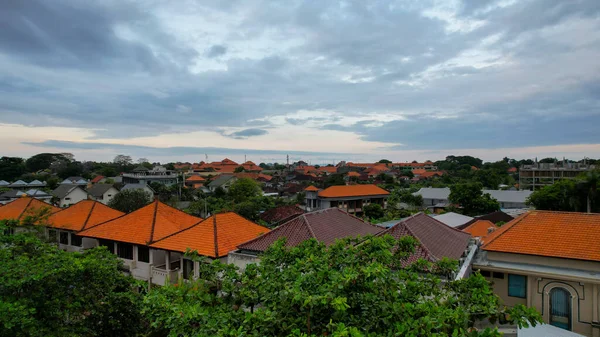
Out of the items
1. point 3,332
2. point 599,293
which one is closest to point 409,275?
point 3,332

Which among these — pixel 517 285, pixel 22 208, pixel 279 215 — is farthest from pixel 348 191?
pixel 22 208

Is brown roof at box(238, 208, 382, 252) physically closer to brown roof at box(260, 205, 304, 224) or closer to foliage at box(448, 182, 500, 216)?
brown roof at box(260, 205, 304, 224)

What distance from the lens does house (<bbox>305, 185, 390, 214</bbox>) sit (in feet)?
154

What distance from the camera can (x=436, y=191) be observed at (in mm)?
57781

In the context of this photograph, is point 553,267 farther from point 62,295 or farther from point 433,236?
point 62,295

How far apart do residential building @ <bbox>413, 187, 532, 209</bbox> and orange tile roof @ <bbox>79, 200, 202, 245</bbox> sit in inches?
1708

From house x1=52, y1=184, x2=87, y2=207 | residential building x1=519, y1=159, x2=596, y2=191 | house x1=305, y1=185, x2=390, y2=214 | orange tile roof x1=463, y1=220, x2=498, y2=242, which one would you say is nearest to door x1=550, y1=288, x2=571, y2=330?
orange tile roof x1=463, y1=220, x2=498, y2=242

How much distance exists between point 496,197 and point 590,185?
1046 inches

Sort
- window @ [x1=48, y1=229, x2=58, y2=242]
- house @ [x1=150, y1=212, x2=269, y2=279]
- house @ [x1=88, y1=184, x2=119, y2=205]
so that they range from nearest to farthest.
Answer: house @ [x1=150, y1=212, x2=269, y2=279] → window @ [x1=48, y1=229, x2=58, y2=242] → house @ [x1=88, y1=184, x2=119, y2=205]

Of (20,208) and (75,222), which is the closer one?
(75,222)

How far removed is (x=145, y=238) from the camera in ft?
55.4

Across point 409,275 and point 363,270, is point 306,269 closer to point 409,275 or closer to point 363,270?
point 363,270

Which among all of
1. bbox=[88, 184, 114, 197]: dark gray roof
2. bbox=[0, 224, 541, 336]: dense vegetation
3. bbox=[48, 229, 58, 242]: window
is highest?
bbox=[0, 224, 541, 336]: dense vegetation

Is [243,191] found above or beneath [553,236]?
beneath
